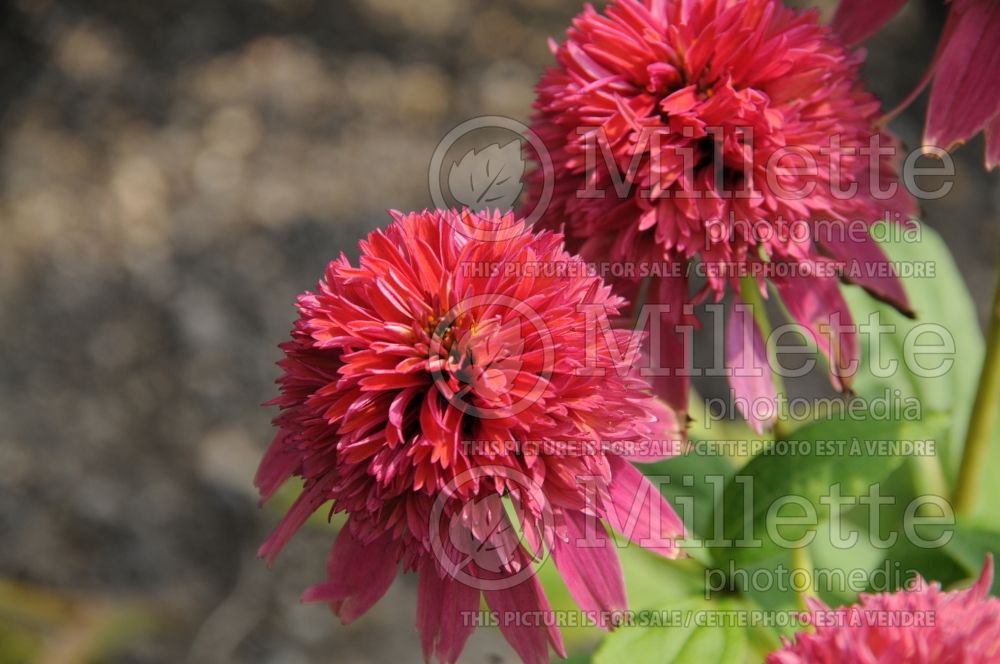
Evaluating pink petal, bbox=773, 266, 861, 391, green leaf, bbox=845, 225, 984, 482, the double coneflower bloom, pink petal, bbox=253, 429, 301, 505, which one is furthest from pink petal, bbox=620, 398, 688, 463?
green leaf, bbox=845, 225, 984, 482

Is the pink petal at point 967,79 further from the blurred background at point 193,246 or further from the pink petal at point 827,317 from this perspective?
the blurred background at point 193,246

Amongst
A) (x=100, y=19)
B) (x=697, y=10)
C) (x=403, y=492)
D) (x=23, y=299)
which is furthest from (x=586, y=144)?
(x=100, y=19)

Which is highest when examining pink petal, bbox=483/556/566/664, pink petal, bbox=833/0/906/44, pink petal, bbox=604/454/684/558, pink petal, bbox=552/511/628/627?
pink petal, bbox=833/0/906/44

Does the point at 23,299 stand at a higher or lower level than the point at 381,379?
higher

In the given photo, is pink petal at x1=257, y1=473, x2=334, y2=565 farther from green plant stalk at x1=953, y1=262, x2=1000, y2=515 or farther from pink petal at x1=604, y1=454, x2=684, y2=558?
green plant stalk at x1=953, y1=262, x2=1000, y2=515

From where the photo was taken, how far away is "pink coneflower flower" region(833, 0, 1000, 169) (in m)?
0.68

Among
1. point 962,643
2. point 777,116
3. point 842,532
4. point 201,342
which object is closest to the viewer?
point 962,643

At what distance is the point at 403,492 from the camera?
59 cm

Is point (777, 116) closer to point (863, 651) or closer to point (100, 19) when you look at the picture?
point (863, 651)

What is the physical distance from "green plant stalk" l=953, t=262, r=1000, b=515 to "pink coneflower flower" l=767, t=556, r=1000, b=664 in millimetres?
290

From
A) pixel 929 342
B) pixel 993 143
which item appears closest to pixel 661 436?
pixel 993 143

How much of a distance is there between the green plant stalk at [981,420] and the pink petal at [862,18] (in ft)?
0.68

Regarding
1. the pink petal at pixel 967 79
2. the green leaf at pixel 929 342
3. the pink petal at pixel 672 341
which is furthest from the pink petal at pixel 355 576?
the green leaf at pixel 929 342

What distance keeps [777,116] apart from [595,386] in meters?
0.20
